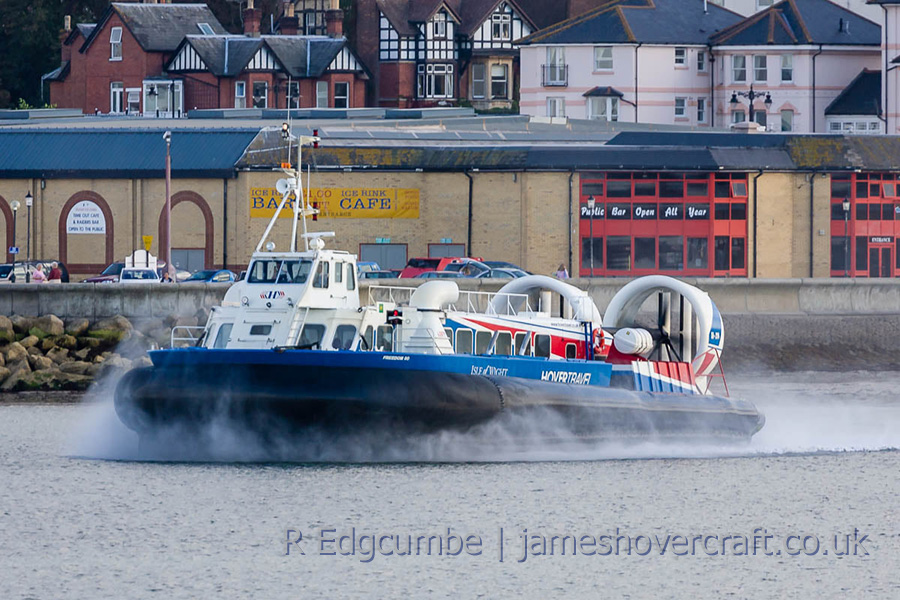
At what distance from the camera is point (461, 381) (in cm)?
2591

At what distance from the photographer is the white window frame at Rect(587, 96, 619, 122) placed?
87.3 metres

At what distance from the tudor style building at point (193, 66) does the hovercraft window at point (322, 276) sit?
2502 inches

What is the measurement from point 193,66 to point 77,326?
5130 cm

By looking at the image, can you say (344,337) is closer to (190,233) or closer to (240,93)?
(190,233)

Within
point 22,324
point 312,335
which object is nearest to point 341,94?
point 22,324

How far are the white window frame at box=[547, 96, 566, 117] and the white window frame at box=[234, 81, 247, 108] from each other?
50.5ft

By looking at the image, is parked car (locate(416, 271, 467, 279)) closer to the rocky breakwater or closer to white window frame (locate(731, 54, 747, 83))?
the rocky breakwater

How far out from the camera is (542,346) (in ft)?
92.8

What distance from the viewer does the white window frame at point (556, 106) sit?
8862cm

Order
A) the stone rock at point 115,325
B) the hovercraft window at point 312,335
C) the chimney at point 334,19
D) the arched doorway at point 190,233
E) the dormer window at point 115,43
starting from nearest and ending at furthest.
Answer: the hovercraft window at point 312,335 → the stone rock at point 115,325 → the arched doorway at point 190,233 → the dormer window at point 115,43 → the chimney at point 334,19

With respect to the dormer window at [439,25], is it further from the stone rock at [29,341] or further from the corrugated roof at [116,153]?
the stone rock at [29,341]

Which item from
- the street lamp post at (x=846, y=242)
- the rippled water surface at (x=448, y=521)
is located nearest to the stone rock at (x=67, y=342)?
the rippled water surface at (x=448, y=521)

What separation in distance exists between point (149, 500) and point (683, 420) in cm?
918

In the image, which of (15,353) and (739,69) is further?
(739,69)
